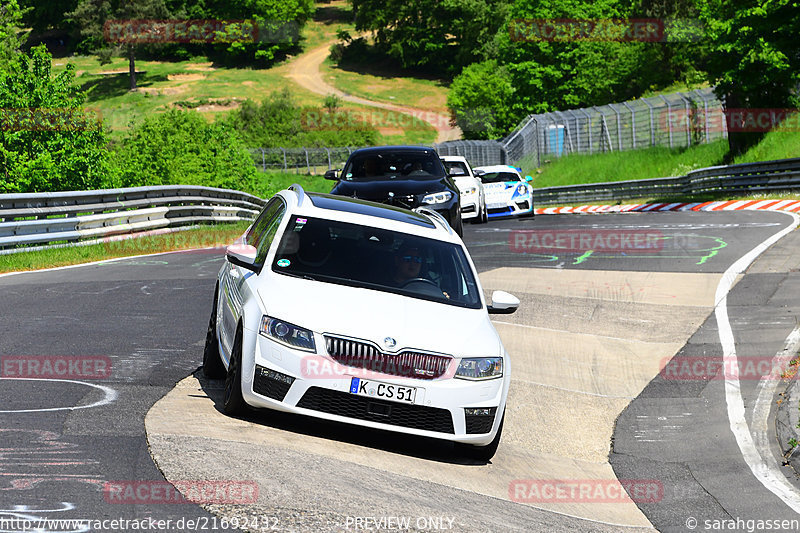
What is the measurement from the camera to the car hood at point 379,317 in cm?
681

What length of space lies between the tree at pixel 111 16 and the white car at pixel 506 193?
90676 millimetres

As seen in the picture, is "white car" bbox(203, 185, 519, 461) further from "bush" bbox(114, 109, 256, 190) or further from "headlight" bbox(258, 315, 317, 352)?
"bush" bbox(114, 109, 256, 190)

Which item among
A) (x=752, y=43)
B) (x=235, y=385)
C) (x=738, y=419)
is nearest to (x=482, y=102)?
(x=752, y=43)

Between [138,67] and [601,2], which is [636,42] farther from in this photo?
[138,67]

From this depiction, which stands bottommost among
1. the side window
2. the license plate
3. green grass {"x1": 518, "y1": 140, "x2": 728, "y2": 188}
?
green grass {"x1": 518, "y1": 140, "x2": 728, "y2": 188}

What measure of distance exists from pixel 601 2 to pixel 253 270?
247 ft

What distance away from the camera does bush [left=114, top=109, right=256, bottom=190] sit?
35.3 meters

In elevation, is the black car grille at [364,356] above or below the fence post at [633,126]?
above

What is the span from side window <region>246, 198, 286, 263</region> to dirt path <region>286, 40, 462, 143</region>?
92.5 meters

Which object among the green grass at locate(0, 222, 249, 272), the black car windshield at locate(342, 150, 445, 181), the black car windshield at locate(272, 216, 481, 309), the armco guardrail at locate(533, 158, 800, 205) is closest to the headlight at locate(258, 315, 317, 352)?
the black car windshield at locate(272, 216, 481, 309)

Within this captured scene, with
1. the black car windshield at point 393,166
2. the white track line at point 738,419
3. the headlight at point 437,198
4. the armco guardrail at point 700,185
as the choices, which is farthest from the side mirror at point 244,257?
the armco guardrail at point 700,185

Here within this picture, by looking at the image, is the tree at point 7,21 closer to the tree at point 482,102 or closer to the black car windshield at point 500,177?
the black car windshield at point 500,177

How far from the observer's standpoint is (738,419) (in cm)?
904

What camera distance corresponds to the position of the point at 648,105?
4838 cm
